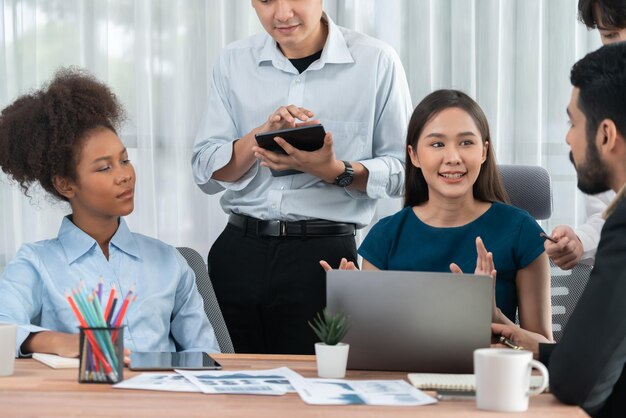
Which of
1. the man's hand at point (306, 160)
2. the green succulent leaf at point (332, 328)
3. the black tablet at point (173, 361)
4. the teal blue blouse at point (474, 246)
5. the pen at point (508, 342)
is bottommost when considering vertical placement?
the black tablet at point (173, 361)

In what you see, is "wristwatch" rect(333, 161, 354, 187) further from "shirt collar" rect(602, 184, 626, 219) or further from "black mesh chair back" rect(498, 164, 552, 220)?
"shirt collar" rect(602, 184, 626, 219)

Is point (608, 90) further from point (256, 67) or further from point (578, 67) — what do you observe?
point (256, 67)

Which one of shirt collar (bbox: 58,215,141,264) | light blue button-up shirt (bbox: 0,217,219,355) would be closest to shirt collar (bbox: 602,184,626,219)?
light blue button-up shirt (bbox: 0,217,219,355)

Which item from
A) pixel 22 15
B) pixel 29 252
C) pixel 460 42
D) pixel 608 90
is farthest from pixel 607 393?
pixel 22 15

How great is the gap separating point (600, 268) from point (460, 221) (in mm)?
901

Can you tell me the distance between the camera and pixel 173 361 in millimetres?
1802

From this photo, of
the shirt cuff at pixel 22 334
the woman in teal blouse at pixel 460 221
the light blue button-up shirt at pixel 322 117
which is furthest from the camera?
the light blue button-up shirt at pixel 322 117

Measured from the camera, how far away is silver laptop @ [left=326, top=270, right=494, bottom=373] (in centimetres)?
165

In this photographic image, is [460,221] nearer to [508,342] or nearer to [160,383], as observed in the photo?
[508,342]

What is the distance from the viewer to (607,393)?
1491mm

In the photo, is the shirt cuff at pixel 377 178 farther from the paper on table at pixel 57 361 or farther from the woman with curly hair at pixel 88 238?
the paper on table at pixel 57 361

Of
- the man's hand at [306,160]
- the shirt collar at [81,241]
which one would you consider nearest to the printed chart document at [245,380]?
the shirt collar at [81,241]

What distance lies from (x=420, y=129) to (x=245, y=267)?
0.64 metres

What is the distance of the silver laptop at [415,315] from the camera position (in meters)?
1.65
